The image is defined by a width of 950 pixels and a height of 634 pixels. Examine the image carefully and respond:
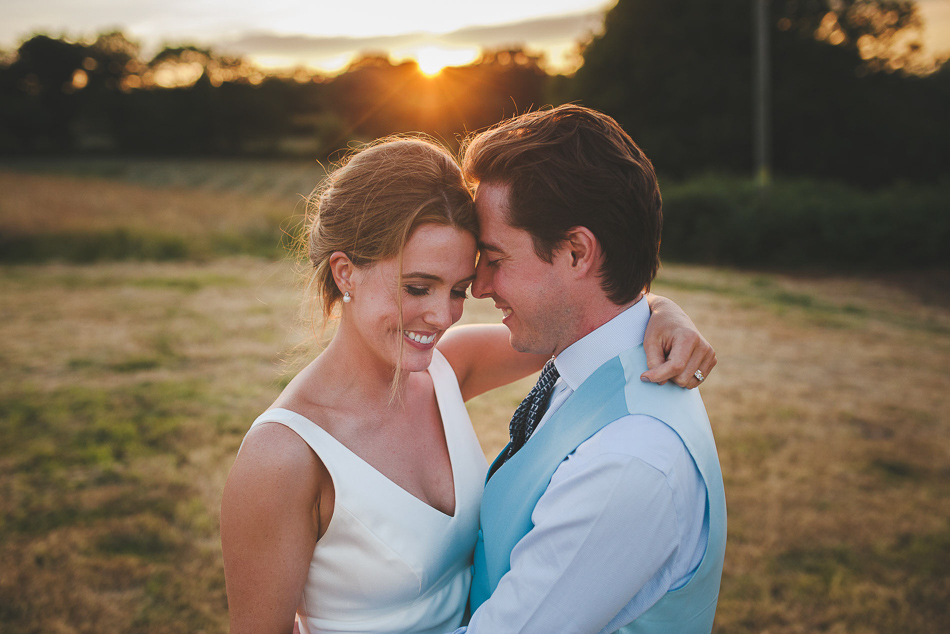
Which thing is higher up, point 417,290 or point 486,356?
point 417,290

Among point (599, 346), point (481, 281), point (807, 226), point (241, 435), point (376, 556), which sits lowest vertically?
point (241, 435)

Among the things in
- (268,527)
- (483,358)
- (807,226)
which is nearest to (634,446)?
(268,527)

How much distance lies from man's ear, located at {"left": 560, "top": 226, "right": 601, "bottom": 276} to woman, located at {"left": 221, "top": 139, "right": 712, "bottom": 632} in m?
0.37

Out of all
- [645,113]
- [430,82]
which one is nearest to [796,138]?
[645,113]

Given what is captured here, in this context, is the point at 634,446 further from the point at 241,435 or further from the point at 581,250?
the point at 241,435

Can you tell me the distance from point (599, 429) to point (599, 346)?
15.6 inches

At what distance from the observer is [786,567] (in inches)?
168

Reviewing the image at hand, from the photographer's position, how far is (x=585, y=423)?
5.59 ft

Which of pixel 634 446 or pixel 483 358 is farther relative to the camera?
pixel 483 358

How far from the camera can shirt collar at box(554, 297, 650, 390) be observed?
195cm

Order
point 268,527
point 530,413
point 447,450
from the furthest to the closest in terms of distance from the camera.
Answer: point 447,450
point 530,413
point 268,527

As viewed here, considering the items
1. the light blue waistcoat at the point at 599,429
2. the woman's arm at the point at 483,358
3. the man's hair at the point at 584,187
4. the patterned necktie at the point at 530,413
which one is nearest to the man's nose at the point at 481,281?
the man's hair at the point at 584,187

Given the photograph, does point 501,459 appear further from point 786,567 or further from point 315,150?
point 315,150

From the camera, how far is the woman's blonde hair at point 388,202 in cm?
204
